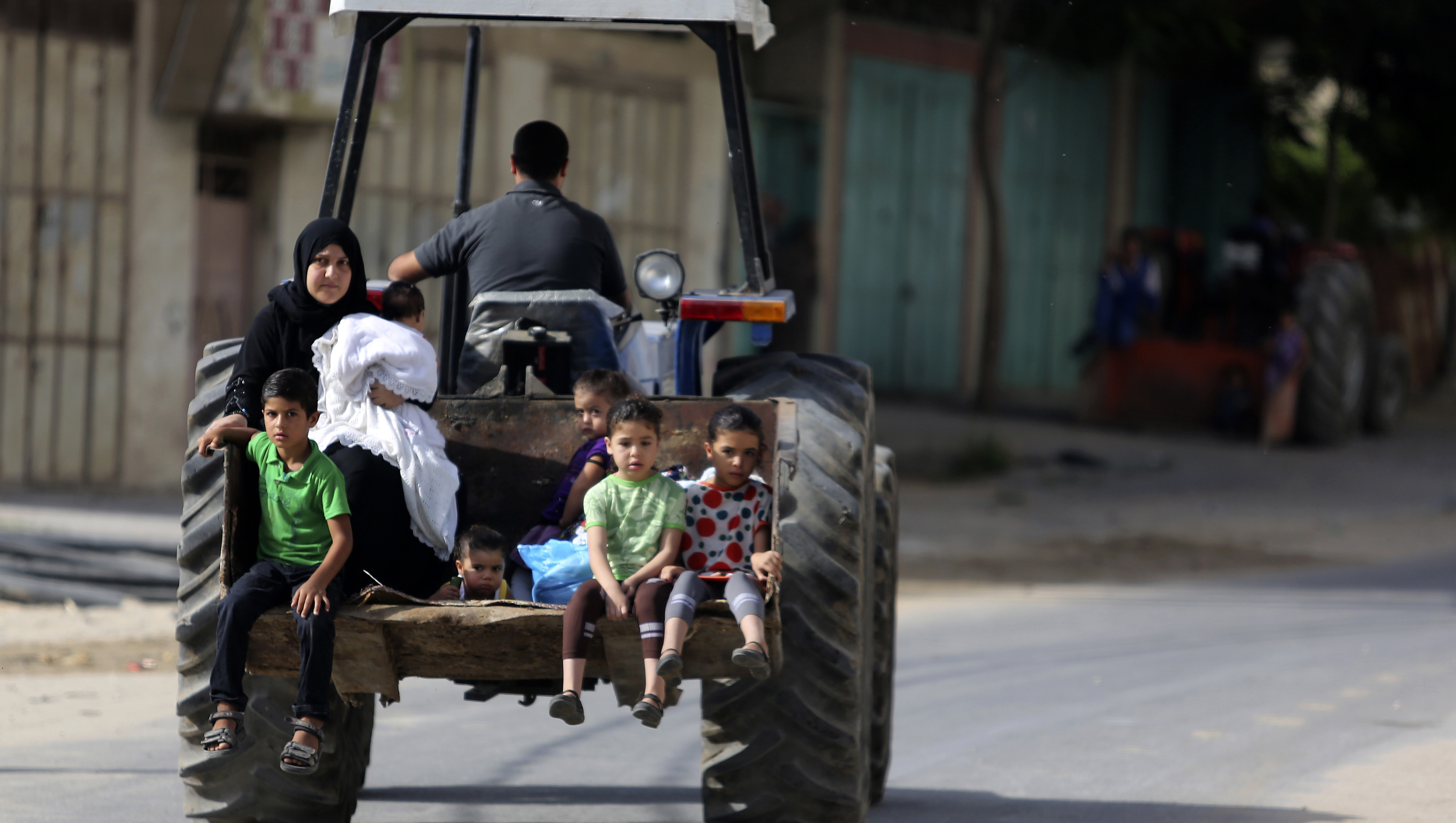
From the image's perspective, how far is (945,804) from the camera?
6293 mm

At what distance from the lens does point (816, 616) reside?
4590 millimetres

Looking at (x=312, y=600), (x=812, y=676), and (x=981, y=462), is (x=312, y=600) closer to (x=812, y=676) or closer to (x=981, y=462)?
(x=812, y=676)

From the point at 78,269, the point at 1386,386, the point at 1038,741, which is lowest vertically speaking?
the point at 1038,741

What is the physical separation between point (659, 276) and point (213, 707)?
74.9 inches

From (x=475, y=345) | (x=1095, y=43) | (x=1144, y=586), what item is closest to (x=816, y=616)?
(x=475, y=345)

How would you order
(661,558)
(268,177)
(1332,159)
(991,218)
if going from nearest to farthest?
(661,558), (268,177), (991,218), (1332,159)

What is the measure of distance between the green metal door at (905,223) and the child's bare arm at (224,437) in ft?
54.0

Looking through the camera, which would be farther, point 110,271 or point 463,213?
point 110,271

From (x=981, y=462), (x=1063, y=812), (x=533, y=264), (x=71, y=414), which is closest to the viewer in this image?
(x=533, y=264)

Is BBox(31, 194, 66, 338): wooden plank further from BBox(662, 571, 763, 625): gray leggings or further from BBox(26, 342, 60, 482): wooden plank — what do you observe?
BBox(662, 571, 763, 625): gray leggings

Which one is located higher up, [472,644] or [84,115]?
[84,115]

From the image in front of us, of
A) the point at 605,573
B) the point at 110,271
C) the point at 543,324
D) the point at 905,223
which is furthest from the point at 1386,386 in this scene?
the point at 605,573

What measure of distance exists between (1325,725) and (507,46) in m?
10.7

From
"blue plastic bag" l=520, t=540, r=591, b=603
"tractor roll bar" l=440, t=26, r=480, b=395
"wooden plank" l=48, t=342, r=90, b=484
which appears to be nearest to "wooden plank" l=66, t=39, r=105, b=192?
"wooden plank" l=48, t=342, r=90, b=484
